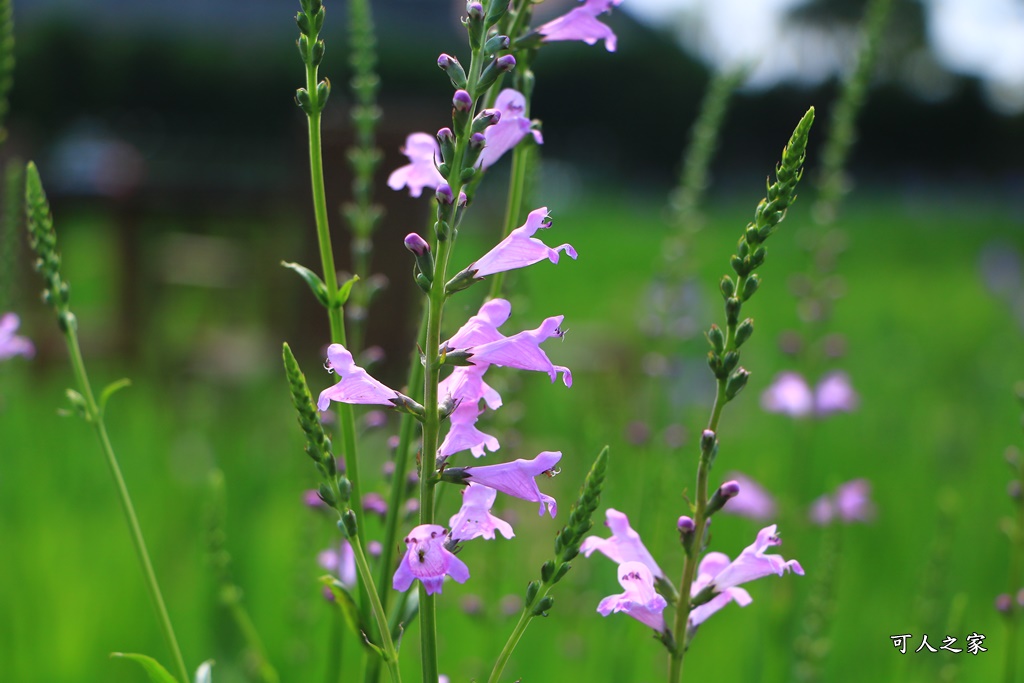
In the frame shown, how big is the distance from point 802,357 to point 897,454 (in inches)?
105

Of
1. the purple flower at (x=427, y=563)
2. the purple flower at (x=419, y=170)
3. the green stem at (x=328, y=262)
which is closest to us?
the purple flower at (x=427, y=563)

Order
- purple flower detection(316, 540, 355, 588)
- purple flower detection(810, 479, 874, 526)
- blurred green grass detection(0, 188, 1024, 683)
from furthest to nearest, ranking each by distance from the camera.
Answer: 1. purple flower detection(810, 479, 874, 526)
2. blurred green grass detection(0, 188, 1024, 683)
3. purple flower detection(316, 540, 355, 588)

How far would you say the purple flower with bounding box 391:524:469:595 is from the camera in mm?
873

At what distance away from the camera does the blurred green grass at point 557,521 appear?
85.1 inches

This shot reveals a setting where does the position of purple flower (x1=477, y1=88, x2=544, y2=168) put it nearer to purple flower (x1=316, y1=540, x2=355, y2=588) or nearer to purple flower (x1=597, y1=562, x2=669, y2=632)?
purple flower (x1=597, y1=562, x2=669, y2=632)

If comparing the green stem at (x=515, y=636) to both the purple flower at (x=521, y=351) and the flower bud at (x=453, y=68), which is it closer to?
the purple flower at (x=521, y=351)

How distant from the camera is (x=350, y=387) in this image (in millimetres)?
978

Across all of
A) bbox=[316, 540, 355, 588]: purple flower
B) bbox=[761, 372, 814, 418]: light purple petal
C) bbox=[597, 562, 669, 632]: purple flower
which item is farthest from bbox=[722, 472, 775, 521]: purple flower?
bbox=[597, 562, 669, 632]: purple flower

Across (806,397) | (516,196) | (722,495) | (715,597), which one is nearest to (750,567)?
Result: (715,597)

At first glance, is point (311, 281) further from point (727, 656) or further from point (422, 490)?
point (727, 656)

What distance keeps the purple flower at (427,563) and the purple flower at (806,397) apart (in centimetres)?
185

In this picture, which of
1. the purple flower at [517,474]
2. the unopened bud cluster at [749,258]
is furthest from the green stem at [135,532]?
the unopened bud cluster at [749,258]

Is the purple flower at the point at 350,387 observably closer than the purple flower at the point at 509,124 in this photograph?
Yes

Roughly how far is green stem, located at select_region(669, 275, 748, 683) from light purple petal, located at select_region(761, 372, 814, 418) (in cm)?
167
